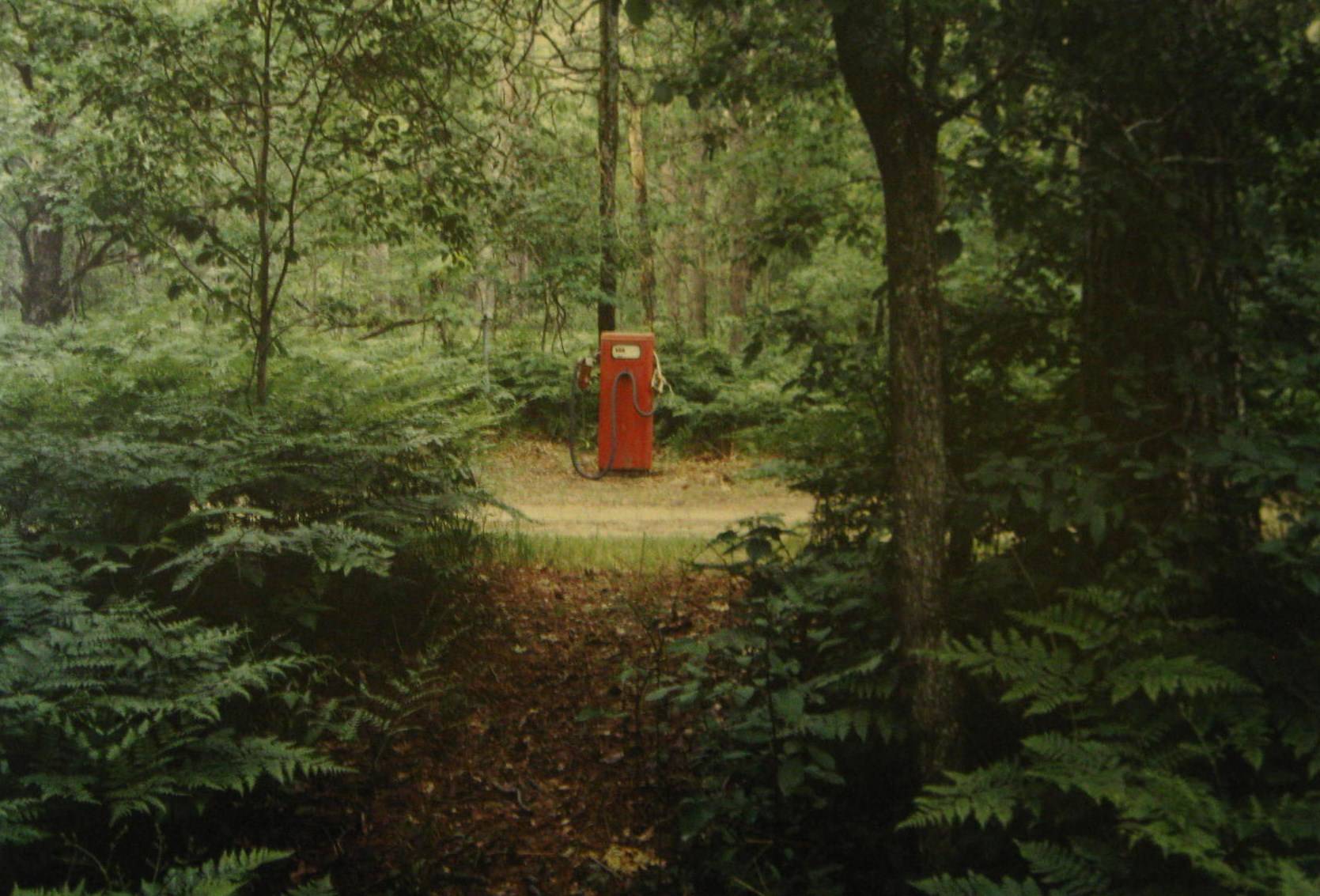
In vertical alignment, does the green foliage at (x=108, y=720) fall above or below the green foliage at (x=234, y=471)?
below

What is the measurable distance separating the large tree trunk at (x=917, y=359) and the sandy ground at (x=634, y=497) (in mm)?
4516

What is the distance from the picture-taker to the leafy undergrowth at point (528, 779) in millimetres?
3703

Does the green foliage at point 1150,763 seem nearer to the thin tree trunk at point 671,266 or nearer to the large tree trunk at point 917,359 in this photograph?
the large tree trunk at point 917,359

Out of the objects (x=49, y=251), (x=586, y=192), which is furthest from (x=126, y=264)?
(x=586, y=192)

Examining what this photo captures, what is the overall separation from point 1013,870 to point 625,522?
22.4 ft

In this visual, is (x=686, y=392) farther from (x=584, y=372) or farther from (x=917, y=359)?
(x=917, y=359)

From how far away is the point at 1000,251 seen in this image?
4.15m

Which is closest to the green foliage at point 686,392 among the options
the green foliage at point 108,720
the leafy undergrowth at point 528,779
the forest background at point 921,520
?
the leafy undergrowth at point 528,779

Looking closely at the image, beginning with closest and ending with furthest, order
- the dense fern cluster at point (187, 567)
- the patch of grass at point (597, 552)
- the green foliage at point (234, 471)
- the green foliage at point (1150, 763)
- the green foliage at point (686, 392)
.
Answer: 1. the green foliage at point (1150, 763)
2. the dense fern cluster at point (187, 567)
3. the green foliage at point (234, 471)
4. the patch of grass at point (597, 552)
5. the green foliage at point (686, 392)

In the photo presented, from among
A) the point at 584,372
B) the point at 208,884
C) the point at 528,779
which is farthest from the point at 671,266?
the point at 208,884

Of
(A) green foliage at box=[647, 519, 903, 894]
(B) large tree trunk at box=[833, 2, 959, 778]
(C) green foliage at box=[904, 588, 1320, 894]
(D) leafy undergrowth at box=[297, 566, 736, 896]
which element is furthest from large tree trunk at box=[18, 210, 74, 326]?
(C) green foliage at box=[904, 588, 1320, 894]

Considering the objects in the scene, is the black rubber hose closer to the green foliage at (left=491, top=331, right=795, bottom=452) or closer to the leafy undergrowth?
the green foliage at (left=491, top=331, right=795, bottom=452)

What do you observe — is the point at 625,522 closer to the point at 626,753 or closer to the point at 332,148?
the point at 332,148

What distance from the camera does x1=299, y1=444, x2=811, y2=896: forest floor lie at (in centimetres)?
372
